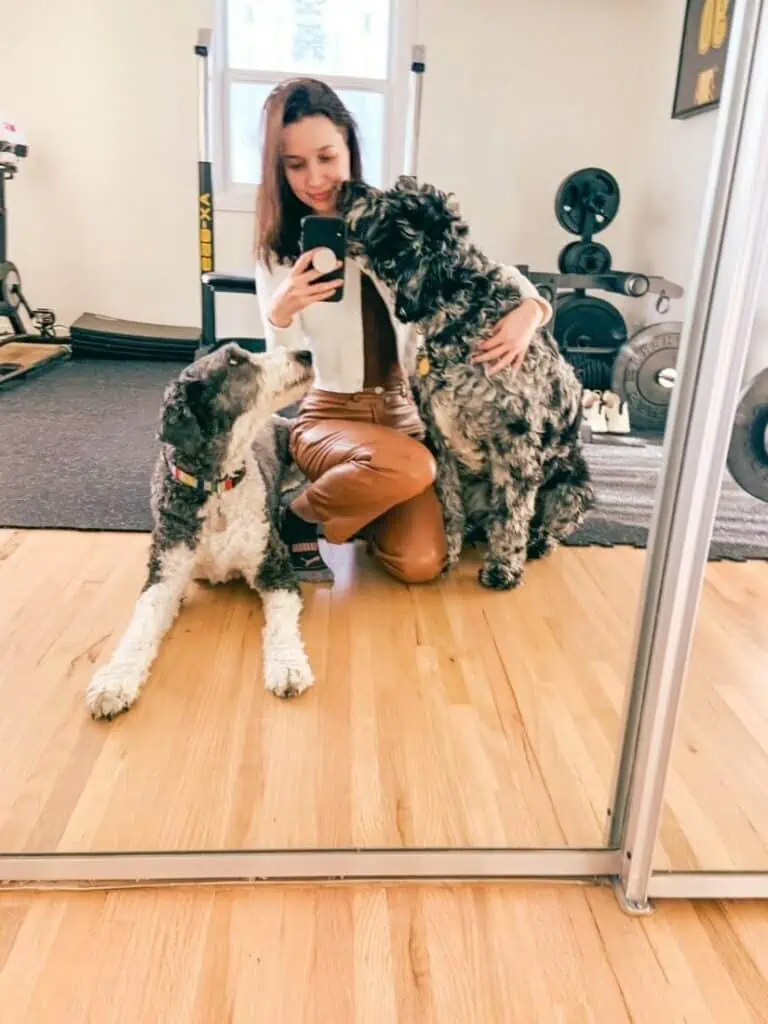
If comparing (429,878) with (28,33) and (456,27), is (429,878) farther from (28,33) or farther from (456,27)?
(28,33)

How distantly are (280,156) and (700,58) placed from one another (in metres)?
2.81

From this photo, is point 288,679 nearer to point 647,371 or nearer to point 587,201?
point 647,371

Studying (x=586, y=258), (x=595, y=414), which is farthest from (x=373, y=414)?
(x=586, y=258)

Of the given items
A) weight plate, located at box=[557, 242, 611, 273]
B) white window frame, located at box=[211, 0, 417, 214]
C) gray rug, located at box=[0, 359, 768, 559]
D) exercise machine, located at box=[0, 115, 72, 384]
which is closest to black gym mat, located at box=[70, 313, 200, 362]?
exercise machine, located at box=[0, 115, 72, 384]

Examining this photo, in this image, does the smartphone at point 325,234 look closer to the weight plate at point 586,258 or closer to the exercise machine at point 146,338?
the exercise machine at point 146,338

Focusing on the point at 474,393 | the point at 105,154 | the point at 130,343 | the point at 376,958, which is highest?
the point at 105,154

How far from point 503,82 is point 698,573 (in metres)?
4.02

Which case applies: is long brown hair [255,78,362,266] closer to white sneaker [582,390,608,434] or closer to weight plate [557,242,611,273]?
white sneaker [582,390,608,434]

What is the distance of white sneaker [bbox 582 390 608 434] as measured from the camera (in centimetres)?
361

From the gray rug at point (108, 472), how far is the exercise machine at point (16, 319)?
297mm

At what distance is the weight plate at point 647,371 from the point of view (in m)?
3.55

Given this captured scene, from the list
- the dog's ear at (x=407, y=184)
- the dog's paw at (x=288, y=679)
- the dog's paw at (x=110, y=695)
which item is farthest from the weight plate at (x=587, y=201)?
the dog's paw at (x=110, y=695)

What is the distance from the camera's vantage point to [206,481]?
1.79 metres

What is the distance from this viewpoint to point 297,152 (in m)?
1.89
